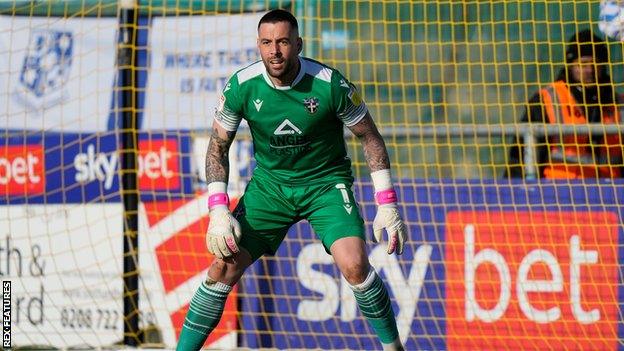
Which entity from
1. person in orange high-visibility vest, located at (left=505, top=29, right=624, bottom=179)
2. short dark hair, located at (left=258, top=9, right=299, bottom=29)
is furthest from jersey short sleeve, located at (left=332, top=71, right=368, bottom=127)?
person in orange high-visibility vest, located at (left=505, top=29, right=624, bottom=179)

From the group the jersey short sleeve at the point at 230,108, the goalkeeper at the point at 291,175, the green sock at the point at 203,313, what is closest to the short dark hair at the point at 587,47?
the goalkeeper at the point at 291,175

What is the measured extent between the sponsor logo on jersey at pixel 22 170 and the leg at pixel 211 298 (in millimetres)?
3161

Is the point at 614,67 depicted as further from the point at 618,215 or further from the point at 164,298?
the point at 164,298

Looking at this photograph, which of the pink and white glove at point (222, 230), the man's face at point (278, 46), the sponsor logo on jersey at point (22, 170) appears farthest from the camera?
the sponsor logo on jersey at point (22, 170)

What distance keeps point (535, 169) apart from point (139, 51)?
3218 mm

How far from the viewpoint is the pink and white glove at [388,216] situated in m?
6.09

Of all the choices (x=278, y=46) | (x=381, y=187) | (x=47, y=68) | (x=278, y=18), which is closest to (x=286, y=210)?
(x=381, y=187)

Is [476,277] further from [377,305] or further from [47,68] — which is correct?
[47,68]

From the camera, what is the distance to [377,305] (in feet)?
20.0

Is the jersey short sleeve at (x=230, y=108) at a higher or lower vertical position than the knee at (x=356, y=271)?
higher

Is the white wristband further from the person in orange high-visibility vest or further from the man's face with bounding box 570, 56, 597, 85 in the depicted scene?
the man's face with bounding box 570, 56, 597, 85

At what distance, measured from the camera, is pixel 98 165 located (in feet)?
29.9

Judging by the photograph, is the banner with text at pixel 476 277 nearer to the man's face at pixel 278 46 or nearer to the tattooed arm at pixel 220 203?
the tattooed arm at pixel 220 203

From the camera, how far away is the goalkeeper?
6004 millimetres
